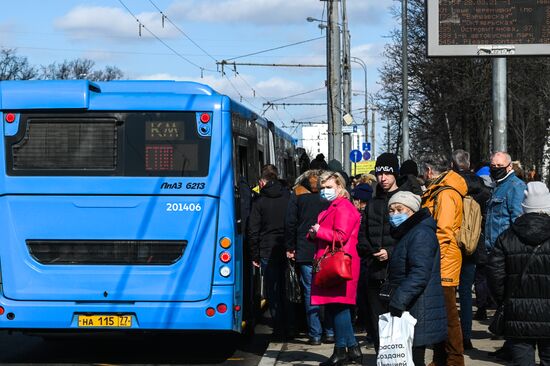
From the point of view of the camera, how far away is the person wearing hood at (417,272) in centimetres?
730

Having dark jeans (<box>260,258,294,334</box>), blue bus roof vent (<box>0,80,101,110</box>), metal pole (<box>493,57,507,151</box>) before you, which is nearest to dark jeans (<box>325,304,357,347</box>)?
dark jeans (<box>260,258,294,334</box>)

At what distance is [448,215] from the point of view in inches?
346

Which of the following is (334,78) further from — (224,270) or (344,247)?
(344,247)

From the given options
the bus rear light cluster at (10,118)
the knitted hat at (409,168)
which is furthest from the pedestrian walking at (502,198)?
the bus rear light cluster at (10,118)

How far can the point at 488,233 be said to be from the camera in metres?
10.7

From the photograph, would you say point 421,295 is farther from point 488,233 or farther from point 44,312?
point 44,312

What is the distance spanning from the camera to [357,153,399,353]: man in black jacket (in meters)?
9.41

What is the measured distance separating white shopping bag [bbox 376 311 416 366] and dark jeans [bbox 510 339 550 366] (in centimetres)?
74

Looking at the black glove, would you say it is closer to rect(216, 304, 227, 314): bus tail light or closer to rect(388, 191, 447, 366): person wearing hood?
rect(388, 191, 447, 366): person wearing hood

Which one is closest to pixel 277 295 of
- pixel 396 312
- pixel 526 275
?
pixel 396 312

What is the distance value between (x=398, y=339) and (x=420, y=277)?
1.51 ft

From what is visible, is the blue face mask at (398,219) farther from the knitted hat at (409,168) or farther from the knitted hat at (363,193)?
the knitted hat at (409,168)

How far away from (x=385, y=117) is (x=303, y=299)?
34.9 m

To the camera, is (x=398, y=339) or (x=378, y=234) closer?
(x=398, y=339)
